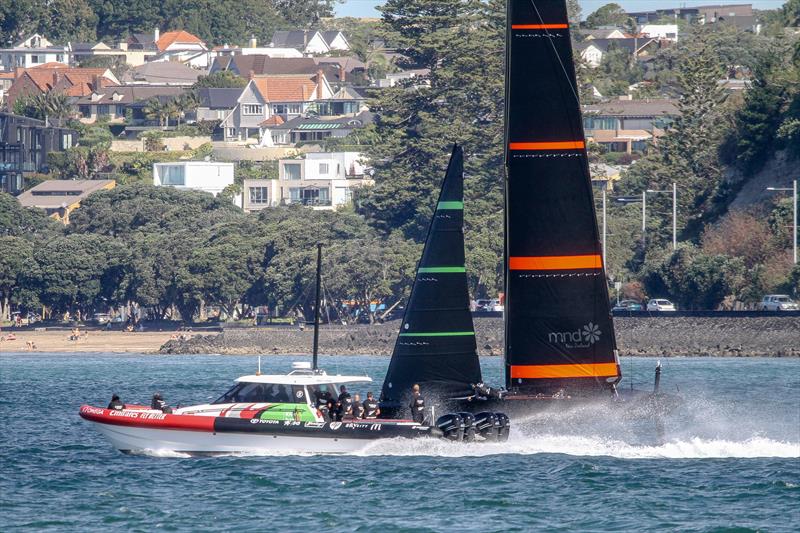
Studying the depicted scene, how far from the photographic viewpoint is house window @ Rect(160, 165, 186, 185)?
557 ft

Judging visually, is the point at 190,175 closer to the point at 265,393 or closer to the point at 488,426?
the point at 265,393

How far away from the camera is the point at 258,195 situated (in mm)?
165000

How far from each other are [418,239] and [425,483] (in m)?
87.9

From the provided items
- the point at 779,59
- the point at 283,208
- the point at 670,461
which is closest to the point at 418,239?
the point at 283,208

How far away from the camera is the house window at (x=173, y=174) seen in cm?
16962

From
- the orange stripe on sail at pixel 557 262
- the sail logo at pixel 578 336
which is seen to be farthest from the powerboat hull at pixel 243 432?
the orange stripe on sail at pixel 557 262

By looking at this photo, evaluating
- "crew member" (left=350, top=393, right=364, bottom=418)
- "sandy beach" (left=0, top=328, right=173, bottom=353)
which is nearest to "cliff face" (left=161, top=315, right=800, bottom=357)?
"sandy beach" (left=0, top=328, right=173, bottom=353)

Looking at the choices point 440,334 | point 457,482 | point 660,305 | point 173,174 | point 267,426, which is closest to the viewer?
point 457,482

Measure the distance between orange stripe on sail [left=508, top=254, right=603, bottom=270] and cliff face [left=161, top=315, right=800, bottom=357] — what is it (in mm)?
58155

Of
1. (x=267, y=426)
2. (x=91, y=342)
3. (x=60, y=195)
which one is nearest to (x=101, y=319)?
(x=91, y=342)

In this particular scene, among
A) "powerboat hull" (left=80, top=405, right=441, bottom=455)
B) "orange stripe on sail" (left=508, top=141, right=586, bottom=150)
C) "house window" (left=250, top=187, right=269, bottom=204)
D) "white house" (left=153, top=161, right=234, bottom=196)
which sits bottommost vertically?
"powerboat hull" (left=80, top=405, right=441, bottom=455)

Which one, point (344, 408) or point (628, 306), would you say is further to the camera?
point (628, 306)

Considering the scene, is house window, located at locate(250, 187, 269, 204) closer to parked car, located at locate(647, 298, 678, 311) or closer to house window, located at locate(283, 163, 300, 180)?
house window, located at locate(283, 163, 300, 180)

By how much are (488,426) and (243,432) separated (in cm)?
566
